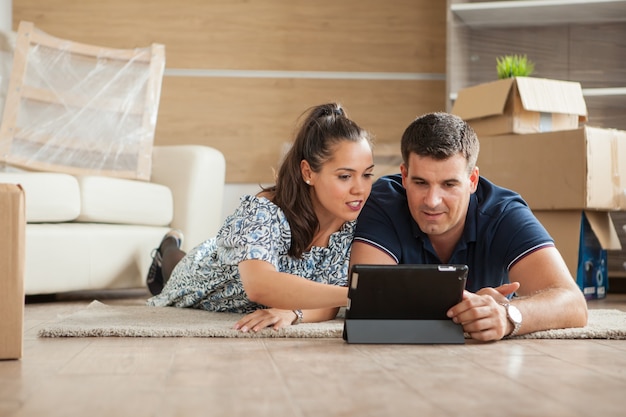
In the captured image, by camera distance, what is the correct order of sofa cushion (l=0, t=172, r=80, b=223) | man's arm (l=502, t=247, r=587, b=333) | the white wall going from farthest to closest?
the white wall
sofa cushion (l=0, t=172, r=80, b=223)
man's arm (l=502, t=247, r=587, b=333)

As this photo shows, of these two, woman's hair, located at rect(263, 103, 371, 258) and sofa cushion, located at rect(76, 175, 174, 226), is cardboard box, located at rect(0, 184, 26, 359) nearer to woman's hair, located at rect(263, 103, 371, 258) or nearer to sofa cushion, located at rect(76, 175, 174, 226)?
woman's hair, located at rect(263, 103, 371, 258)

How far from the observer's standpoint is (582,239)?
9.99ft

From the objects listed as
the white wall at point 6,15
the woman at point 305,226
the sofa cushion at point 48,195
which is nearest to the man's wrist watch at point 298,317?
the woman at point 305,226

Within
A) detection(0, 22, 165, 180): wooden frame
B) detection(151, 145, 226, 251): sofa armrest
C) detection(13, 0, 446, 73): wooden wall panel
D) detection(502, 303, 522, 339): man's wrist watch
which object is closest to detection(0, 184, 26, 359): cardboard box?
detection(502, 303, 522, 339): man's wrist watch

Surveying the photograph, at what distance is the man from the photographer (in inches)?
66.1

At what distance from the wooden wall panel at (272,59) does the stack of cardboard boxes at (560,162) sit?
107cm

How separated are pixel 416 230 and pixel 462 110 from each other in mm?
1507

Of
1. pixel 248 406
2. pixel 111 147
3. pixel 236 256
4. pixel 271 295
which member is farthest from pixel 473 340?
pixel 111 147

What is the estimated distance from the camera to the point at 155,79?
3.56m

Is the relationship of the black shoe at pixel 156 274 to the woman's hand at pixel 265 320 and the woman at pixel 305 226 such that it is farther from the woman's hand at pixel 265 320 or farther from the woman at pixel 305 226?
the woman's hand at pixel 265 320

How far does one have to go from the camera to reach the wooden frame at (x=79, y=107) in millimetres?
3295

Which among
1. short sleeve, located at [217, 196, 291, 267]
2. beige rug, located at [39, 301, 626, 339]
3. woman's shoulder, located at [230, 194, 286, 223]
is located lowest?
beige rug, located at [39, 301, 626, 339]

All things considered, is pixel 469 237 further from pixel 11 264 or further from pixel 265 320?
pixel 11 264

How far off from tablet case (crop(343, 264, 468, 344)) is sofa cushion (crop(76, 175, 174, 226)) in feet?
5.01
